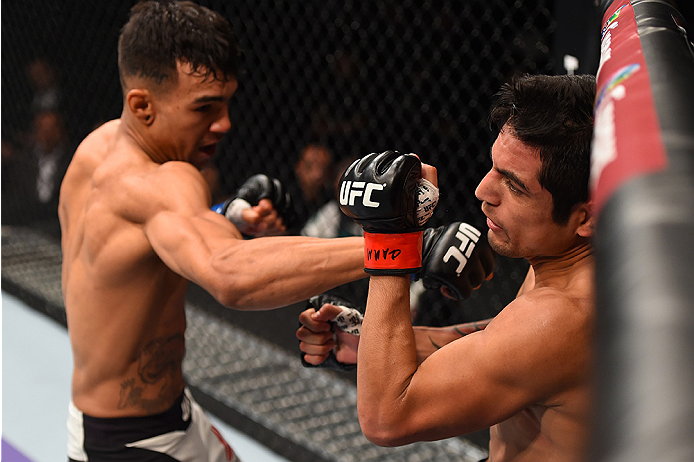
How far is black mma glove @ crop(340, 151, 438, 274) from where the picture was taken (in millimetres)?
967

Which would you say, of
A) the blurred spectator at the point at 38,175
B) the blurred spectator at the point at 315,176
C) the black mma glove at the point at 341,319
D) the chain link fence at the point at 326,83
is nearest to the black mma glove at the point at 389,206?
the black mma glove at the point at 341,319

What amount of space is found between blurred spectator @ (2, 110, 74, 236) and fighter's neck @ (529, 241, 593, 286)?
4304mm

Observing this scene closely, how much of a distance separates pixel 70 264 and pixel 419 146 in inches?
88.1

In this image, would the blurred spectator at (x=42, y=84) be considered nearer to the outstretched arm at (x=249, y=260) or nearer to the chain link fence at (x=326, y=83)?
the chain link fence at (x=326, y=83)

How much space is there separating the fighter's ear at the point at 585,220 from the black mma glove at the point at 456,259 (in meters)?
0.30

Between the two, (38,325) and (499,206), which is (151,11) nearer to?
(499,206)

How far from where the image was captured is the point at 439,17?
10.6 feet

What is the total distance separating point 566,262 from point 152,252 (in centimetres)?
79

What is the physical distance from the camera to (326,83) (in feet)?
12.9

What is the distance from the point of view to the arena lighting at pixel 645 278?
0.26 meters

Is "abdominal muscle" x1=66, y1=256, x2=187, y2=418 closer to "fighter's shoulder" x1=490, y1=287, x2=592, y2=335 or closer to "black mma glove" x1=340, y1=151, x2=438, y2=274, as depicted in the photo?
"black mma glove" x1=340, y1=151, x2=438, y2=274

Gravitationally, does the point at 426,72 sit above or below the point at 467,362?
below

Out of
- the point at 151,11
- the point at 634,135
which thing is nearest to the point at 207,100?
the point at 151,11

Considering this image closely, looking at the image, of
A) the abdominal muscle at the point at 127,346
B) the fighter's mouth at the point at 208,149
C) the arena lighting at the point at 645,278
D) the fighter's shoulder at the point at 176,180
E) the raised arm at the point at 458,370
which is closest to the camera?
the arena lighting at the point at 645,278
